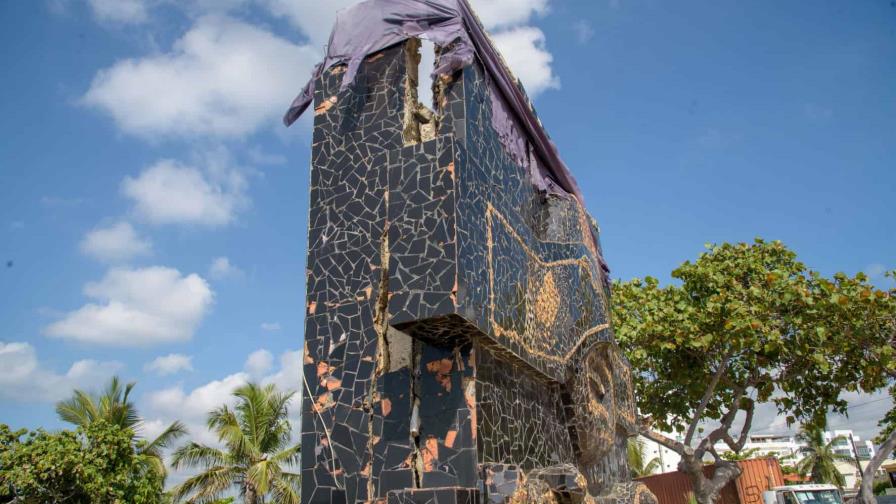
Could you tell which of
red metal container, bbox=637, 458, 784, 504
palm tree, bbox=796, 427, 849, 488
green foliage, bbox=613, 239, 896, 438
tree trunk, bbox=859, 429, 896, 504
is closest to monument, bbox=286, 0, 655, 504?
green foliage, bbox=613, 239, 896, 438

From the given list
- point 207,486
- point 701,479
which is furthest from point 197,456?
point 701,479

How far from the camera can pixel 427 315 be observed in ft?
22.7

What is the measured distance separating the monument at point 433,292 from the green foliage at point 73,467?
8888 mm

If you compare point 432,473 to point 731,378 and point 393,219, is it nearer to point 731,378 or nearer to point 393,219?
point 393,219

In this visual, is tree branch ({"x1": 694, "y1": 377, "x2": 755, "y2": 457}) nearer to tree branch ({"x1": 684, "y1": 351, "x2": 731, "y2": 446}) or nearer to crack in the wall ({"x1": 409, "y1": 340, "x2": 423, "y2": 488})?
tree branch ({"x1": 684, "y1": 351, "x2": 731, "y2": 446})

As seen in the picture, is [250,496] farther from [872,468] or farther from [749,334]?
[872,468]

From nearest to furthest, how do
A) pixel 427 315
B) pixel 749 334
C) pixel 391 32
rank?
1. pixel 427 315
2. pixel 391 32
3. pixel 749 334

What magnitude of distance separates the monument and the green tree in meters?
8.25

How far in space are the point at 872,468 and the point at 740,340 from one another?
203 inches

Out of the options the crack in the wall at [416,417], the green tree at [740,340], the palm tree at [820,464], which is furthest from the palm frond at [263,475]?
the palm tree at [820,464]

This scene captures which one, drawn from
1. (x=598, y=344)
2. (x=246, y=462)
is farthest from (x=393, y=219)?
(x=246, y=462)

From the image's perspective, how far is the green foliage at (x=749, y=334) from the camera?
1681 centimetres

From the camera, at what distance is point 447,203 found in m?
7.42

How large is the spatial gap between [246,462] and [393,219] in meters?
15.4
